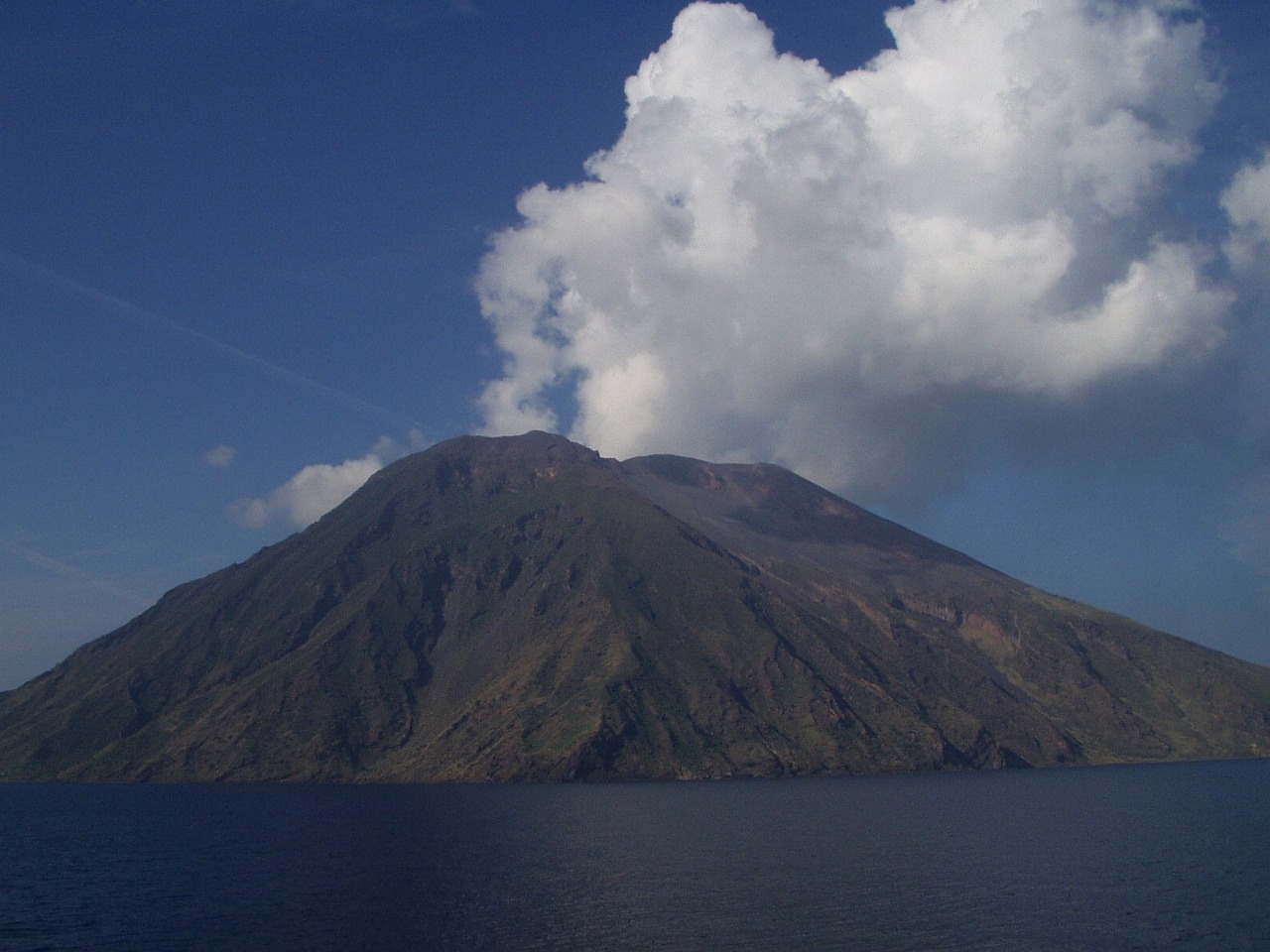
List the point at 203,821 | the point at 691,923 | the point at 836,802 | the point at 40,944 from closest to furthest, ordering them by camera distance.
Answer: the point at 40,944 → the point at 691,923 → the point at 203,821 → the point at 836,802

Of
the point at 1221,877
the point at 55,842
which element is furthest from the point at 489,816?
the point at 1221,877

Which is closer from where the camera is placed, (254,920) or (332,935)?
(332,935)

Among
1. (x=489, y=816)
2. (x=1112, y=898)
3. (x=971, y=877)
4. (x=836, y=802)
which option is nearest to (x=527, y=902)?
(x=971, y=877)

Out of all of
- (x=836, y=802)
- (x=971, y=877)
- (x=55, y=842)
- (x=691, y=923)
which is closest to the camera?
(x=691, y=923)

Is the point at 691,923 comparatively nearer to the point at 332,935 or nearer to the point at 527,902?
the point at 527,902

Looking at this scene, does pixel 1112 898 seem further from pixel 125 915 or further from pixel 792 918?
pixel 125 915

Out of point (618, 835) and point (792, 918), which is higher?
point (618, 835)
